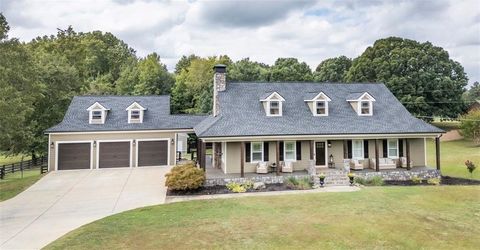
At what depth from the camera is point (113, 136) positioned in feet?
84.7

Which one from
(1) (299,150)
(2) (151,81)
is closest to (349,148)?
(1) (299,150)

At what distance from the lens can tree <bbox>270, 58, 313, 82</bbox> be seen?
50.7 metres

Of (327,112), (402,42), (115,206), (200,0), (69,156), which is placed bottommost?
(115,206)

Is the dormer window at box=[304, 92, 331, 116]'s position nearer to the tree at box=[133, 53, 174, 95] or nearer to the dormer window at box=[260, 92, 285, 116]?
the dormer window at box=[260, 92, 285, 116]

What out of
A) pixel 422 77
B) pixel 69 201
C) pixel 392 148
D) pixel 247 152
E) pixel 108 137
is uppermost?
pixel 422 77

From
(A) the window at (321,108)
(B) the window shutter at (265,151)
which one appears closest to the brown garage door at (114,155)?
(B) the window shutter at (265,151)

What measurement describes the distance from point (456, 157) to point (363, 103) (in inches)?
546

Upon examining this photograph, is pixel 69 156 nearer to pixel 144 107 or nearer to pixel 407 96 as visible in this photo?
pixel 144 107

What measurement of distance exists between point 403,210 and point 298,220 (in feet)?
15.8

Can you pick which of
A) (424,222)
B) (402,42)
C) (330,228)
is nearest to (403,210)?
(424,222)

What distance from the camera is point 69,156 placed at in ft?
82.6

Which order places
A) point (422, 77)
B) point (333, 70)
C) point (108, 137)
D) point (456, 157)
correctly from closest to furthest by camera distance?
point (108, 137)
point (456, 157)
point (422, 77)
point (333, 70)

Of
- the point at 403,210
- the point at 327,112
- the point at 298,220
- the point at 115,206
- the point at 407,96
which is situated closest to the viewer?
the point at 298,220

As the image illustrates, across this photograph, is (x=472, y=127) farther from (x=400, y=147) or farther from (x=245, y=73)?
(x=245, y=73)
